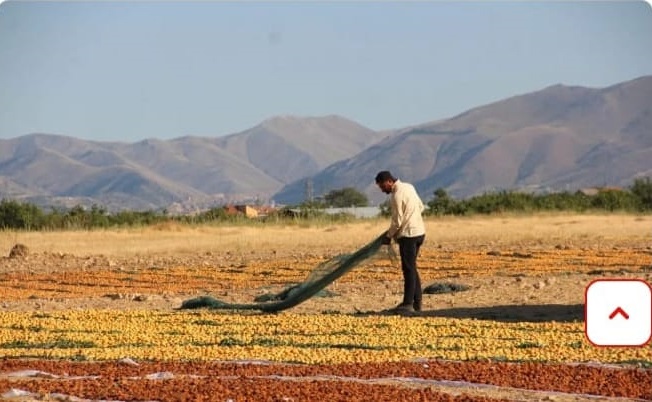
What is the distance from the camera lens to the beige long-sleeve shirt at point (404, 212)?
1479cm

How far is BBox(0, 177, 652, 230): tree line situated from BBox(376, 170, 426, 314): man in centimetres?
3149

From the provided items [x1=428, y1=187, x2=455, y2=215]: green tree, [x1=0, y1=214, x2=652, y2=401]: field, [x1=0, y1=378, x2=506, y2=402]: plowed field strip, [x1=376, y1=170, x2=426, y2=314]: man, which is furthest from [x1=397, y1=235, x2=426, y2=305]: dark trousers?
[x1=428, y1=187, x2=455, y2=215]: green tree

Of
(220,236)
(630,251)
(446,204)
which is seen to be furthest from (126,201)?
(630,251)

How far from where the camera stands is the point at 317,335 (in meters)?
13.0

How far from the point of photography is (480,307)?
15938mm

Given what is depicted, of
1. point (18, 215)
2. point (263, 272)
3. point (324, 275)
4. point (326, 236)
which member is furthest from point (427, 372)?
point (18, 215)

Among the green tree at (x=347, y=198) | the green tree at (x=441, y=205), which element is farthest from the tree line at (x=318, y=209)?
the green tree at (x=347, y=198)

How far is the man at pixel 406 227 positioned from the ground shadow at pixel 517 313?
36 centimetres

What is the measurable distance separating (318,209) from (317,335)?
133 feet

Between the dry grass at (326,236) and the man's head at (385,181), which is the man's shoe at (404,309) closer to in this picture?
the man's head at (385,181)

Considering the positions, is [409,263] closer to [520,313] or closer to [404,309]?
[404,309]

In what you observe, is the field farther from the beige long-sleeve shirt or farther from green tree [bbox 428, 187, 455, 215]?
green tree [bbox 428, 187, 455, 215]

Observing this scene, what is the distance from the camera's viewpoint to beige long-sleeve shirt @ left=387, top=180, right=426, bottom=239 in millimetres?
14789

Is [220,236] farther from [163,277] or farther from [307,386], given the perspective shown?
[307,386]
